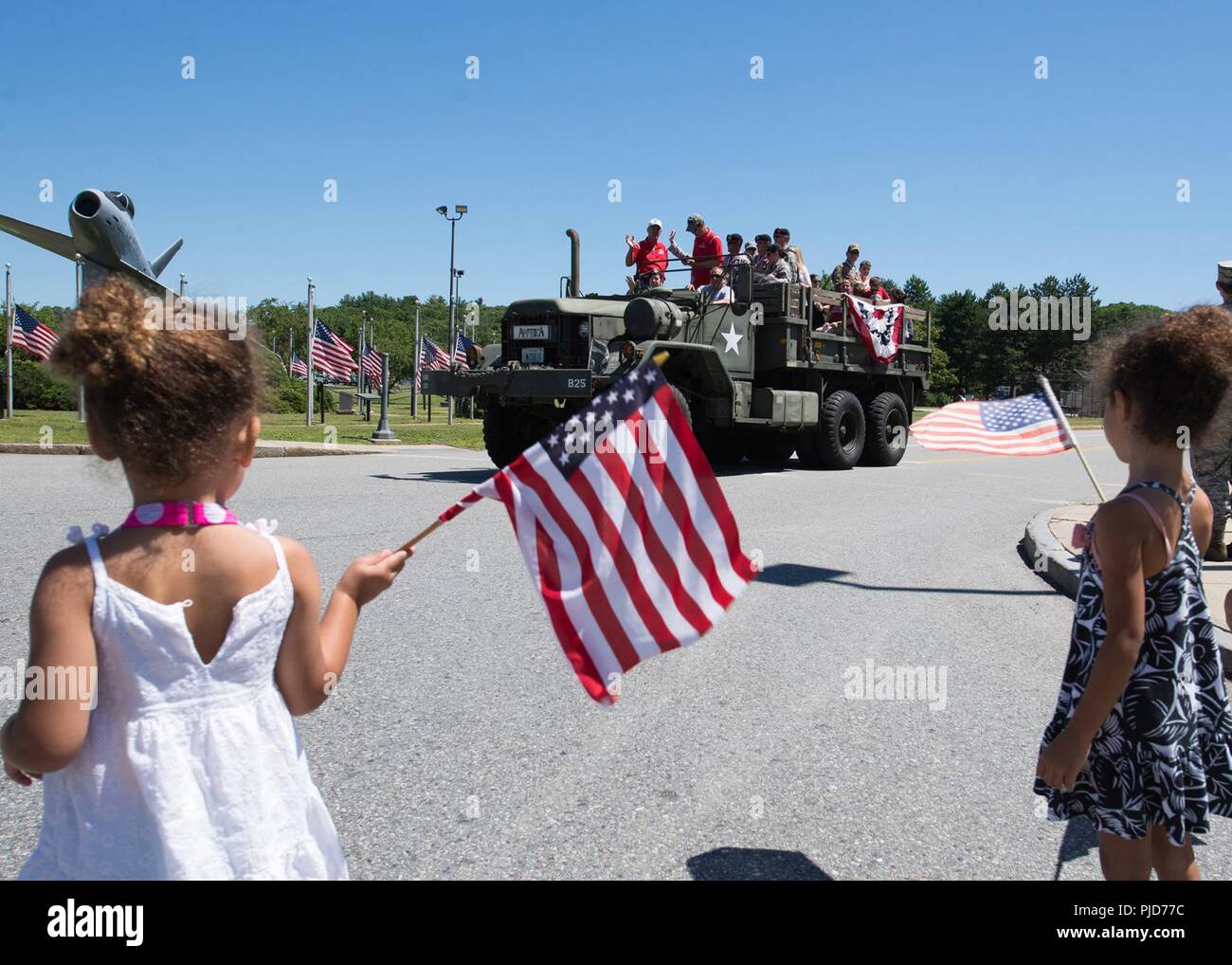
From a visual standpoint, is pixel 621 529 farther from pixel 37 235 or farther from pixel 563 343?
pixel 37 235

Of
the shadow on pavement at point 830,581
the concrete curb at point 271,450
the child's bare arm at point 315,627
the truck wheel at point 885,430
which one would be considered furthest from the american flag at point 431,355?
the child's bare arm at point 315,627

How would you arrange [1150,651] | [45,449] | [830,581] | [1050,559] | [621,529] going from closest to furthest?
[1150,651] < [621,529] < [830,581] < [1050,559] < [45,449]

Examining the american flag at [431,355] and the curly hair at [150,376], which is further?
the american flag at [431,355]

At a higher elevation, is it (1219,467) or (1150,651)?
(1219,467)

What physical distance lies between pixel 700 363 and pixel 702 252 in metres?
1.77

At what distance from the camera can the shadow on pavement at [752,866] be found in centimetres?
275

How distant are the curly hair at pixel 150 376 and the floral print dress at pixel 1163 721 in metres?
1.76

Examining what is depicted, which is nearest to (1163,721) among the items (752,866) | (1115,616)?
(1115,616)

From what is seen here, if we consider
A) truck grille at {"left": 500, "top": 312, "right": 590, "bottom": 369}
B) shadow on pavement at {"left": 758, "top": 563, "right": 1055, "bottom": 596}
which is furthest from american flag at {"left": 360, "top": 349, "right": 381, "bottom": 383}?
shadow on pavement at {"left": 758, "top": 563, "right": 1055, "bottom": 596}

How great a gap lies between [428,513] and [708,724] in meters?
5.67

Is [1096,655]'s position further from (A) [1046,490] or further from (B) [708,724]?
(A) [1046,490]

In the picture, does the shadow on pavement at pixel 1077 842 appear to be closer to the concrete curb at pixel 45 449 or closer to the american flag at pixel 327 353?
the concrete curb at pixel 45 449

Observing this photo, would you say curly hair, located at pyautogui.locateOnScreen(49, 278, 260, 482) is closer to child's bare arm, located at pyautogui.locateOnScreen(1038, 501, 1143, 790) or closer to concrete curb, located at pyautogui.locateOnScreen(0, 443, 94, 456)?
child's bare arm, located at pyautogui.locateOnScreen(1038, 501, 1143, 790)

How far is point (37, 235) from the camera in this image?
14.3 metres
